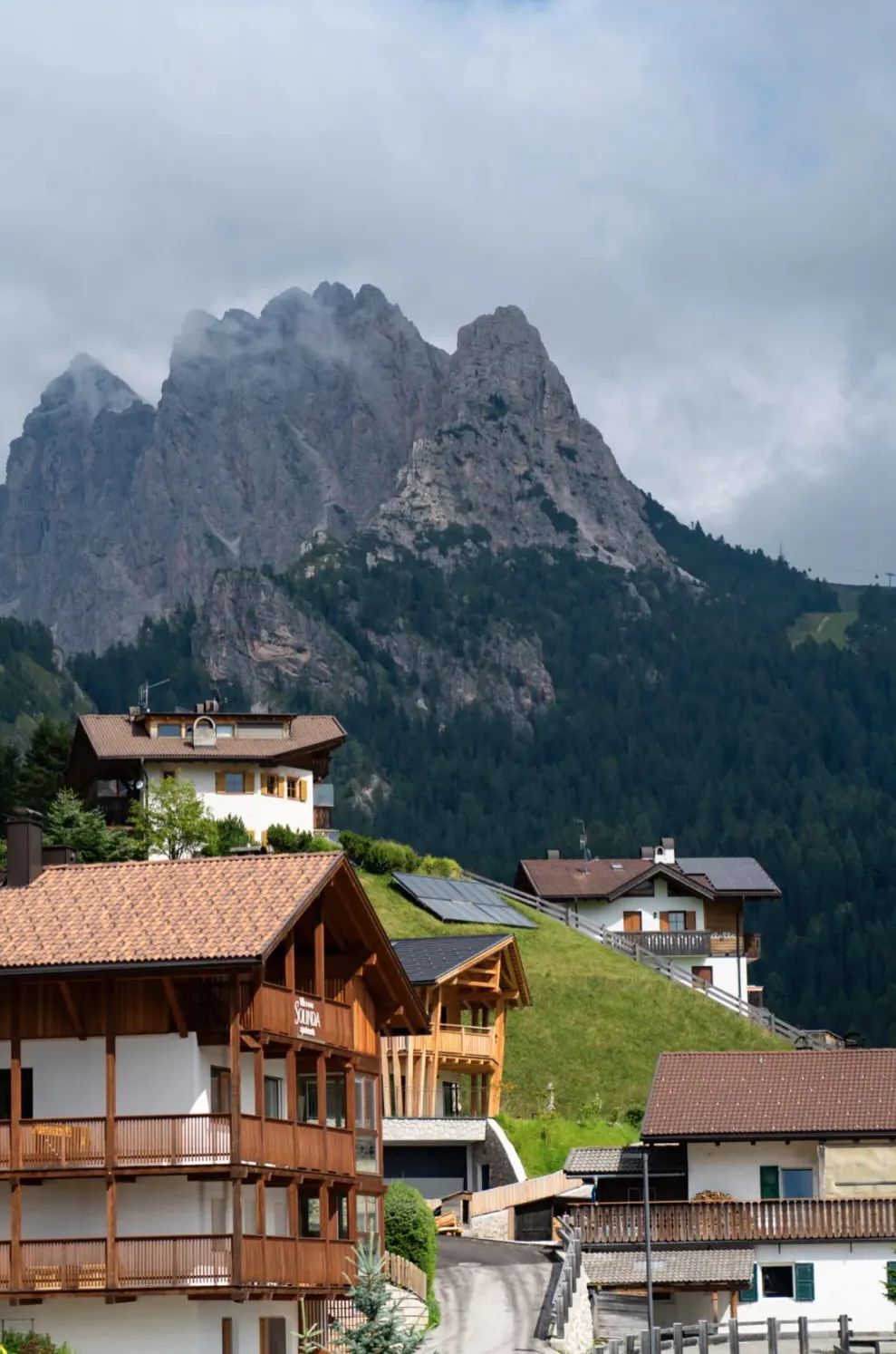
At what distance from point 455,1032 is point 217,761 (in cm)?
2816

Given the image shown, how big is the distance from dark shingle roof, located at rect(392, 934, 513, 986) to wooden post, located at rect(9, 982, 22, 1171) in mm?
29688

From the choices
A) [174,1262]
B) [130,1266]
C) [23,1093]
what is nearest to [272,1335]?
[174,1262]

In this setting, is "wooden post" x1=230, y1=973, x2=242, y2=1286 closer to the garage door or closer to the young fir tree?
the young fir tree

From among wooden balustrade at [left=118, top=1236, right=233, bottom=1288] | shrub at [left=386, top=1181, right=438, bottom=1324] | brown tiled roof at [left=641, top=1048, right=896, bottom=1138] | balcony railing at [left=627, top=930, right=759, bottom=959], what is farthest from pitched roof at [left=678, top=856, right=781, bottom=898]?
wooden balustrade at [left=118, top=1236, right=233, bottom=1288]

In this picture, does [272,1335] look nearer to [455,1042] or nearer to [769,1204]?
[769,1204]

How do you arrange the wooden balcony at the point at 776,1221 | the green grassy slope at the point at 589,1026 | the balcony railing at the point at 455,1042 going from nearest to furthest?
1. the wooden balcony at the point at 776,1221
2. the balcony railing at the point at 455,1042
3. the green grassy slope at the point at 589,1026

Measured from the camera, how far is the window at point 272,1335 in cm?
4444

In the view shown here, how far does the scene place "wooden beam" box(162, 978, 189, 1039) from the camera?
42.5m

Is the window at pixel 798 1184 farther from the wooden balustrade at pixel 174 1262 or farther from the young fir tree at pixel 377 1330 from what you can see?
the young fir tree at pixel 377 1330

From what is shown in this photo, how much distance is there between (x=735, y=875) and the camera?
12644 centimetres

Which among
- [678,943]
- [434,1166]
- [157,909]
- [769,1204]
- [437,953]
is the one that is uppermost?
[678,943]

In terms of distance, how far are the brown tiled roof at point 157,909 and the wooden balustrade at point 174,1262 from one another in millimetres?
5146

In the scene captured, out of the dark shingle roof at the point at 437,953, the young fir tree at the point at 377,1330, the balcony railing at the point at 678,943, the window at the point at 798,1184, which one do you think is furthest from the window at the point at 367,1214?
the balcony railing at the point at 678,943

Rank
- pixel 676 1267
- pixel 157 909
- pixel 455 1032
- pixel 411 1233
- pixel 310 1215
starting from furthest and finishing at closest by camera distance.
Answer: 1. pixel 455 1032
2. pixel 676 1267
3. pixel 411 1233
4. pixel 310 1215
5. pixel 157 909
